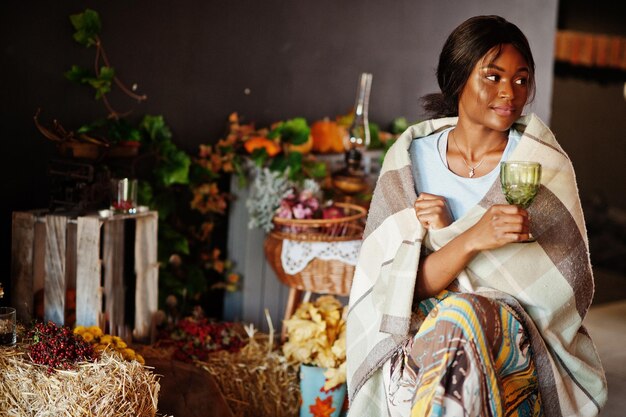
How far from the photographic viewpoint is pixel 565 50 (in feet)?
28.8

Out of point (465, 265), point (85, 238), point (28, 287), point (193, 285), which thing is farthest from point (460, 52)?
point (193, 285)

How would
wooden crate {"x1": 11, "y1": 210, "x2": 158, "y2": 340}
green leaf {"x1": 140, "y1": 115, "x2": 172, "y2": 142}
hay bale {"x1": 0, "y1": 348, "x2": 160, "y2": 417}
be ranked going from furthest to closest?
green leaf {"x1": 140, "y1": 115, "x2": 172, "y2": 142}
wooden crate {"x1": 11, "y1": 210, "x2": 158, "y2": 340}
hay bale {"x1": 0, "y1": 348, "x2": 160, "y2": 417}

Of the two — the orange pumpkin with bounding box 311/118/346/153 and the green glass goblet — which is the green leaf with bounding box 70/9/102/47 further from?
the green glass goblet

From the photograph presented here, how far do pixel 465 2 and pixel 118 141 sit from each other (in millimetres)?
3086

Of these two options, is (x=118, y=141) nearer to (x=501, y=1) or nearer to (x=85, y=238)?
(x=85, y=238)

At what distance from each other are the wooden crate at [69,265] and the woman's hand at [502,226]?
1382 mm

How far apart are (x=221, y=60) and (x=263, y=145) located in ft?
1.66

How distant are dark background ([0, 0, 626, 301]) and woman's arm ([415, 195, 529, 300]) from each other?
5.33 ft

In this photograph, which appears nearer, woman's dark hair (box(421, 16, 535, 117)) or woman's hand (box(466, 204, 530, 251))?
woman's hand (box(466, 204, 530, 251))

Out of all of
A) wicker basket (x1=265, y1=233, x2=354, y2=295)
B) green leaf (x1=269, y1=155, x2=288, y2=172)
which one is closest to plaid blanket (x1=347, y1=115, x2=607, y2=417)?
wicker basket (x1=265, y1=233, x2=354, y2=295)

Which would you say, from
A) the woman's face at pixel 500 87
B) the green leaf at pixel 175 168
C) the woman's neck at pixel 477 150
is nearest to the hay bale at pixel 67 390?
the woman's neck at pixel 477 150

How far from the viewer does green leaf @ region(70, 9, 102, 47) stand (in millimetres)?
3346

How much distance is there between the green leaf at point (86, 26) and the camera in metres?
3.35

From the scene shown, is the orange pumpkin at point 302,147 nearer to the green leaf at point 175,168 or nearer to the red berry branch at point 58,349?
the green leaf at point 175,168
